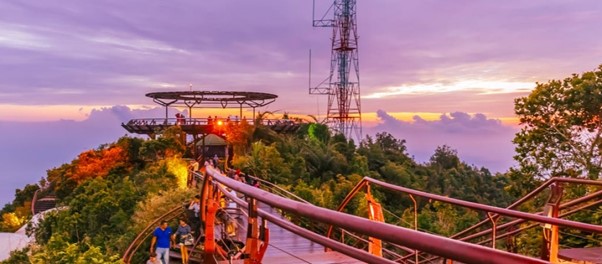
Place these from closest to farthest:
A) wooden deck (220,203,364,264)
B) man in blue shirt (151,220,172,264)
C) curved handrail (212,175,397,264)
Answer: curved handrail (212,175,397,264)
wooden deck (220,203,364,264)
man in blue shirt (151,220,172,264)

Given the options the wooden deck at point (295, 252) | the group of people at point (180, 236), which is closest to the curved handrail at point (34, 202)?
the group of people at point (180, 236)

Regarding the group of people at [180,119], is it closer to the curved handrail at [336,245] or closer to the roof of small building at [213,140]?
the roof of small building at [213,140]

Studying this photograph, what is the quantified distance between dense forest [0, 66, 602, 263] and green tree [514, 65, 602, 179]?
2 centimetres

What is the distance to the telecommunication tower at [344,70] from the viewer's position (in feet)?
99.7

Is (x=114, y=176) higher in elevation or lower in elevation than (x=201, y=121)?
lower

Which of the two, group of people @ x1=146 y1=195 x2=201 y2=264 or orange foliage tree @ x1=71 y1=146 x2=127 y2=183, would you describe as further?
orange foliage tree @ x1=71 y1=146 x2=127 y2=183

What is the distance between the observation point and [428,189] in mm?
25594

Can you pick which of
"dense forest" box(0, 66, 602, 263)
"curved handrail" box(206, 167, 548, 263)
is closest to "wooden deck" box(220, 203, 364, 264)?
"curved handrail" box(206, 167, 548, 263)

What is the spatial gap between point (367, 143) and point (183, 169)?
11.9 metres

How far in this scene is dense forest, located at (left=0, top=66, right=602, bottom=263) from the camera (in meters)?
11.4

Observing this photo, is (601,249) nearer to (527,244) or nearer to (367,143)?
(527,244)

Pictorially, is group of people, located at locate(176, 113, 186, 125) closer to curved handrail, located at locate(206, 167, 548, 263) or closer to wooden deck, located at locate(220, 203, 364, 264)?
wooden deck, located at locate(220, 203, 364, 264)

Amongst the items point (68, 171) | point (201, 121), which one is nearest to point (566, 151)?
point (68, 171)

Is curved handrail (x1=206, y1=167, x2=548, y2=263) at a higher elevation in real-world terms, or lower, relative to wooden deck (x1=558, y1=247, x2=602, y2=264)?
higher
